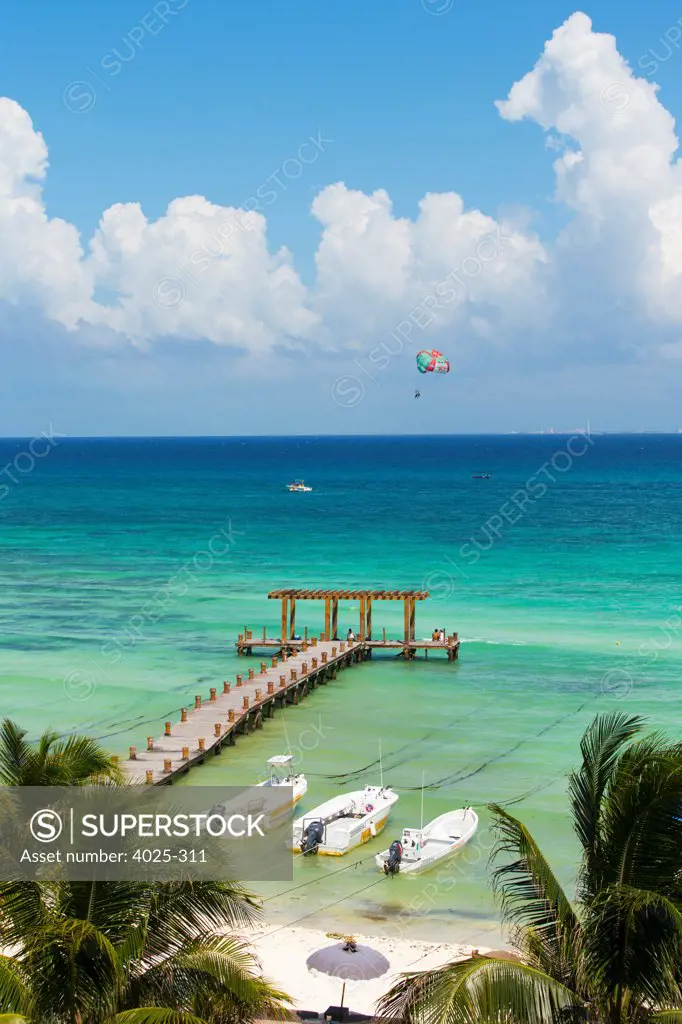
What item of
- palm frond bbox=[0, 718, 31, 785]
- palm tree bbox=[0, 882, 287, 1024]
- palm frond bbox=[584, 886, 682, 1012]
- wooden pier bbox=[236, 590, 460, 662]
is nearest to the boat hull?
palm frond bbox=[0, 718, 31, 785]

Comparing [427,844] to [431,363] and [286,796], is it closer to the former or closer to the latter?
[286,796]

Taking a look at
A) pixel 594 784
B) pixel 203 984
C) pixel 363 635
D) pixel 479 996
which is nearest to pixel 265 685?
pixel 363 635

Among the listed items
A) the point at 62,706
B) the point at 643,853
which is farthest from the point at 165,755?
the point at 643,853

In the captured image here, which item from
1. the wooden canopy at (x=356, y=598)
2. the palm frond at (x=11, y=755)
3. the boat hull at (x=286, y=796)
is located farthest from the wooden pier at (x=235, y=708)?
the palm frond at (x=11, y=755)

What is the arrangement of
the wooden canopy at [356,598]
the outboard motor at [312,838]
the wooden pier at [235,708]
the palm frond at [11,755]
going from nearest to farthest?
1. the palm frond at [11,755]
2. the outboard motor at [312,838]
3. the wooden pier at [235,708]
4. the wooden canopy at [356,598]

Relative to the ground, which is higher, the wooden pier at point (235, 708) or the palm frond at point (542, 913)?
the palm frond at point (542, 913)

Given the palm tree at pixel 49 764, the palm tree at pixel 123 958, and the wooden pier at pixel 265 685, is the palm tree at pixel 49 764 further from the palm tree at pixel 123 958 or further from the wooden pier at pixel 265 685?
the wooden pier at pixel 265 685
